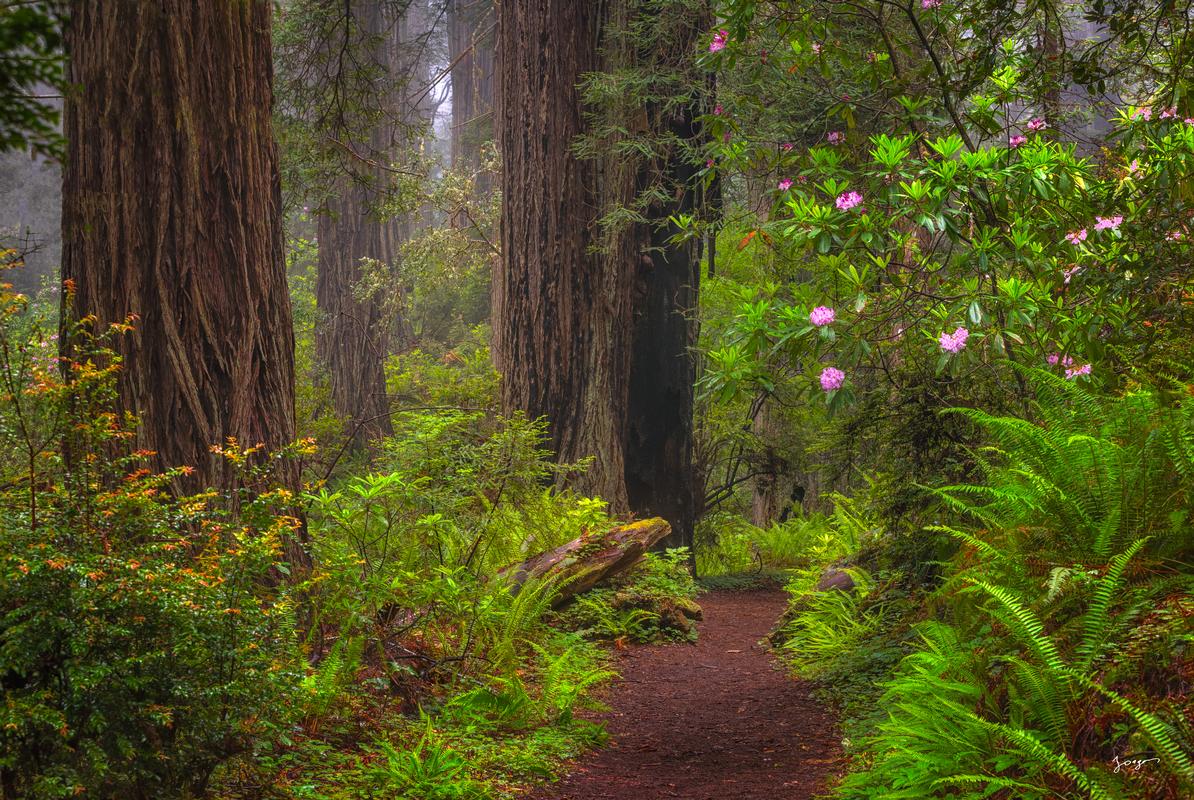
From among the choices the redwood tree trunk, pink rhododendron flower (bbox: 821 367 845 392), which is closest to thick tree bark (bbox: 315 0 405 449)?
the redwood tree trunk

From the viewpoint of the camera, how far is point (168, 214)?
492 centimetres

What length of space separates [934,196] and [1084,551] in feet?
6.97

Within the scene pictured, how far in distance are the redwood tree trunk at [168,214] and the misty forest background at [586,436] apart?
18 millimetres

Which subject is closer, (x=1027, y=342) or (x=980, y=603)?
(x=980, y=603)

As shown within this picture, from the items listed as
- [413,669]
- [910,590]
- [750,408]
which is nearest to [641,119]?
[750,408]

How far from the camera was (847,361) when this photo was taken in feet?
18.9

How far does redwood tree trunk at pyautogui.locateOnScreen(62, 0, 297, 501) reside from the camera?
191 inches

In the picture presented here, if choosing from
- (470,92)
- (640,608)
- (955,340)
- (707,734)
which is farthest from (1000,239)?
(470,92)

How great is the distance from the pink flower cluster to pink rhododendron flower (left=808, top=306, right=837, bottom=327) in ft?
1.95

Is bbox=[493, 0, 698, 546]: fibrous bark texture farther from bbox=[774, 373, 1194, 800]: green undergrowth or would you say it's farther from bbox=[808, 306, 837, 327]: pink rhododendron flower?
bbox=[774, 373, 1194, 800]: green undergrowth

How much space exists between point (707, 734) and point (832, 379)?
213 cm

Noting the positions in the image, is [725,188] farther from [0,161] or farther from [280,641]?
[0,161]
